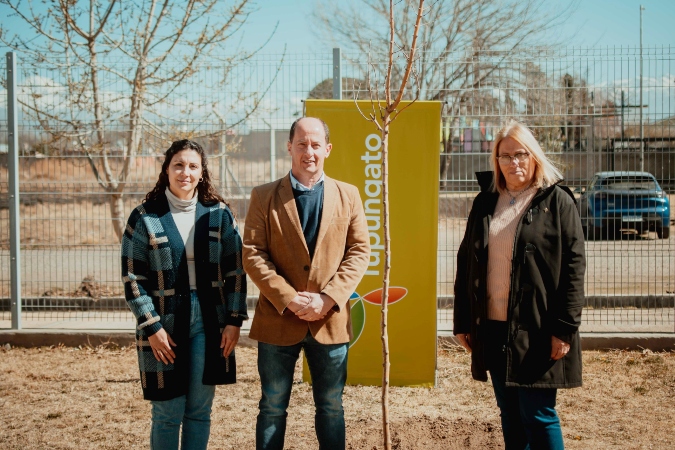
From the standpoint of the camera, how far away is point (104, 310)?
25.1ft

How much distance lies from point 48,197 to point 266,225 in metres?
4.54

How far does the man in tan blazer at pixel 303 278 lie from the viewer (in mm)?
3324

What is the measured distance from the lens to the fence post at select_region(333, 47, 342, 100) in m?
6.09

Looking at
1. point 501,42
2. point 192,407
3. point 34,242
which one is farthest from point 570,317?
point 501,42

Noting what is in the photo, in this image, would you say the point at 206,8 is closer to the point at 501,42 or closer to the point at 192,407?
the point at 192,407

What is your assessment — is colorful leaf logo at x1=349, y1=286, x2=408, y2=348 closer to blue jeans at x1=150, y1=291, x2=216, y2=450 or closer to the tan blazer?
the tan blazer

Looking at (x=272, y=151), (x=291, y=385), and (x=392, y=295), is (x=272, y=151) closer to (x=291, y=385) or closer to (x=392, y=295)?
(x=392, y=295)

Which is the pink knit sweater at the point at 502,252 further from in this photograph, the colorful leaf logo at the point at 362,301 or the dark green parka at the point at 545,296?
the colorful leaf logo at the point at 362,301

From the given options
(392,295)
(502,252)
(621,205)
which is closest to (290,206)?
A: (502,252)

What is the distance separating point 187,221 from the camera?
3.43m

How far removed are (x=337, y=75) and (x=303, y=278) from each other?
321 centimetres

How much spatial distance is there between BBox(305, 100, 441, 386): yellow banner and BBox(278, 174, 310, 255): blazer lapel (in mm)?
1738

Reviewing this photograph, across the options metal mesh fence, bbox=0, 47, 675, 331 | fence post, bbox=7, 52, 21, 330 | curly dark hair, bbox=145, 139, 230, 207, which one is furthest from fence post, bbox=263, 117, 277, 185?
curly dark hair, bbox=145, 139, 230, 207

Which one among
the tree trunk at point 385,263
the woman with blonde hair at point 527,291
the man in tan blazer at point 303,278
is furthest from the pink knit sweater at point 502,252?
the man in tan blazer at point 303,278
